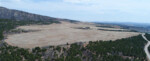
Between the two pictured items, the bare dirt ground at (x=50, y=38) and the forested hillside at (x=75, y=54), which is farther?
the bare dirt ground at (x=50, y=38)

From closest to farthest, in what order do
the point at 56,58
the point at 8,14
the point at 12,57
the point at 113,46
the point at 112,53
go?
1. the point at 12,57
2. the point at 56,58
3. the point at 112,53
4. the point at 113,46
5. the point at 8,14

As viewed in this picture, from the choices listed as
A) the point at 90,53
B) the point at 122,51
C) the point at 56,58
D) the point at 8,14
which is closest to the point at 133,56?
the point at 122,51

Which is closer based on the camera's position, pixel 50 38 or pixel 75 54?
pixel 75 54

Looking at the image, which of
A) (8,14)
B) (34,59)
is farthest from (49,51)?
(8,14)

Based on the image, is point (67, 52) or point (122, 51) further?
point (122, 51)

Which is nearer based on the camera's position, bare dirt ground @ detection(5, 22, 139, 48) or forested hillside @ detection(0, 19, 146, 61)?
forested hillside @ detection(0, 19, 146, 61)

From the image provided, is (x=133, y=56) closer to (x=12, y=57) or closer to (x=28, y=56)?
(x=28, y=56)

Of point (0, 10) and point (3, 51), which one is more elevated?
point (0, 10)

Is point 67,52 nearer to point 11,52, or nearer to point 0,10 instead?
point 11,52

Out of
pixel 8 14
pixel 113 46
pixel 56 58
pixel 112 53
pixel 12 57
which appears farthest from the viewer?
pixel 8 14
